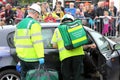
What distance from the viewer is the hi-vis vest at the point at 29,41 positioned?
6570 mm

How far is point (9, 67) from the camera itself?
26.5ft

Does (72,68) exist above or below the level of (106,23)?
above

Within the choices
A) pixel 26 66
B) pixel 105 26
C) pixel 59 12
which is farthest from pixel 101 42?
pixel 105 26

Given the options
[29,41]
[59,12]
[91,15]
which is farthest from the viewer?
[91,15]

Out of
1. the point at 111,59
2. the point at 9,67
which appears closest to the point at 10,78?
the point at 9,67

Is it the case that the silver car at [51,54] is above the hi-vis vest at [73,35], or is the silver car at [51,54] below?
below

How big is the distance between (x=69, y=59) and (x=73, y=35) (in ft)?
1.51

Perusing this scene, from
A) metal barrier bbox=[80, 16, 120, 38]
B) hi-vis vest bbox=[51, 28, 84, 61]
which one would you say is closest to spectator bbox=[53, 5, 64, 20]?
metal barrier bbox=[80, 16, 120, 38]

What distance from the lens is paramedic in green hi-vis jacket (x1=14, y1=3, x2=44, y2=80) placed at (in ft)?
21.6

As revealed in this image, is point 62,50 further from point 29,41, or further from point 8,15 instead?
point 8,15

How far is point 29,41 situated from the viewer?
6660mm

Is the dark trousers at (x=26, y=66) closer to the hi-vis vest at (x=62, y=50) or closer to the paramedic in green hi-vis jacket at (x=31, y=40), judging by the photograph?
the paramedic in green hi-vis jacket at (x=31, y=40)

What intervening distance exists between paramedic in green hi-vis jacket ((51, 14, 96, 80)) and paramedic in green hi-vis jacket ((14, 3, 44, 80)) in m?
0.67

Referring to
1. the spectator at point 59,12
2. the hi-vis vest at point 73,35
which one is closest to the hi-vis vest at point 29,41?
the hi-vis vest at point 73,35
